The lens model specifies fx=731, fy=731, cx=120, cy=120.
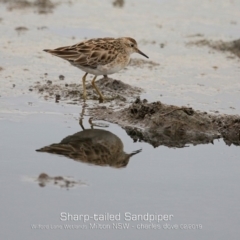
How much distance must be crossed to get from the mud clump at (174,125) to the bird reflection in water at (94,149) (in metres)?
0.47

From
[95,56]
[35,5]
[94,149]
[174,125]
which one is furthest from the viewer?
[35,5]

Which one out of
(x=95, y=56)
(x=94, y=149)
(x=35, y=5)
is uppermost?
(x=95, y=56)

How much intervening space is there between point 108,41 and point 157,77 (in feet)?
4.68

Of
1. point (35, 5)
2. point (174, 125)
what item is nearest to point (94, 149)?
point (174, 125)

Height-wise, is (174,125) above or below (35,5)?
above

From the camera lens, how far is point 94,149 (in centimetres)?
959

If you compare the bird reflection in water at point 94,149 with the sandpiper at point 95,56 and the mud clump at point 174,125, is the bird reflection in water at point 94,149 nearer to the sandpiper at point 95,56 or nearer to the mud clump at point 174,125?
the mud clump at point 174,125

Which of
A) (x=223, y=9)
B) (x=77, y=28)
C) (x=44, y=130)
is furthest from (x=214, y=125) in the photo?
(x=223, y=9)

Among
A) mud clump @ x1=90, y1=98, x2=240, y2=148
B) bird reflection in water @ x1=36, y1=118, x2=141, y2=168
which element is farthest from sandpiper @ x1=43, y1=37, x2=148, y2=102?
bird reflection in water @ x1=36, y1=118, x2=141, y2=168

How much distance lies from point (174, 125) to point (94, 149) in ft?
4.93

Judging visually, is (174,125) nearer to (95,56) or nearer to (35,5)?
(95,56)

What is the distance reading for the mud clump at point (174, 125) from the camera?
1031 centimetres

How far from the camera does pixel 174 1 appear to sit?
1902 cm

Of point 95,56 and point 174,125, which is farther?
point 95,56
